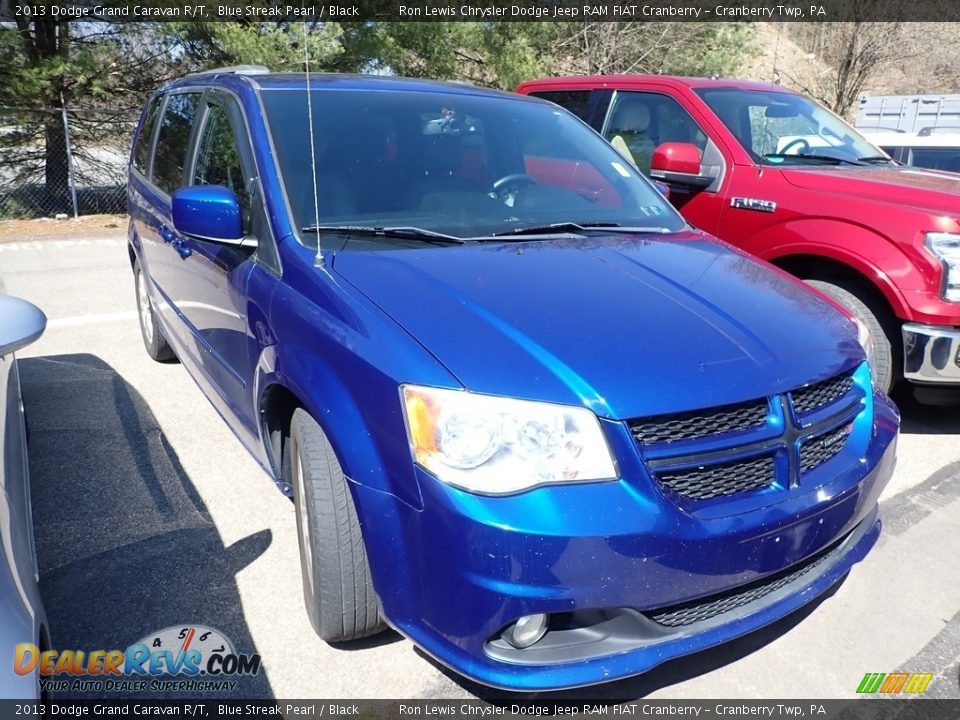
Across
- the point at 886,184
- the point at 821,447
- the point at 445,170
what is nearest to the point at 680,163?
the point at 886,184

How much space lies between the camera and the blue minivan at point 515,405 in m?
1.91

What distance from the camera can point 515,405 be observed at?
1.94 meters

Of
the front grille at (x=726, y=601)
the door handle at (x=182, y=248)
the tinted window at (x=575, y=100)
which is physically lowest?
the front grille at (x=726, y=601)

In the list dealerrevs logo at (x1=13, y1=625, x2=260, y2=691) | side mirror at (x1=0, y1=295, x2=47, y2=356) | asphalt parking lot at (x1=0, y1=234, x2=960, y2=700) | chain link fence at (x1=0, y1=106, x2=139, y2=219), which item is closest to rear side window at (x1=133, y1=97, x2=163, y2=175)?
asphalt parking lot at (x1=0, y1=234, x2=960, y2=700)

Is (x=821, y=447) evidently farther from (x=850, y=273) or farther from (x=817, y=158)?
(x=817, y=158)

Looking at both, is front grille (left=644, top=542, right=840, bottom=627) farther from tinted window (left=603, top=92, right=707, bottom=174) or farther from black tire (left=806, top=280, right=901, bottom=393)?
tinted window (left=603, top=92, right=707, bottom=174)

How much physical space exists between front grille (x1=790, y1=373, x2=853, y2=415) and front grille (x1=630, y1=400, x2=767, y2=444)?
0.55 ft

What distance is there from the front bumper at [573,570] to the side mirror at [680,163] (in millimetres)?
3040

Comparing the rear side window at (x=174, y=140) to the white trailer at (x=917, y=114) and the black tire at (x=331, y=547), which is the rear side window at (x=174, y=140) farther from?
the white trailer at (x=917, y=114)

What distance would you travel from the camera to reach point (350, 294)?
7.50ft

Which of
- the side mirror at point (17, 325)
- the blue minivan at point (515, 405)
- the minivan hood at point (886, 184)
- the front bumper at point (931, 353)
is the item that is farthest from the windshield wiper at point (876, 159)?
the side mirror at point (17, 325)

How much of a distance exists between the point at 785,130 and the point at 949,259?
1660 mm

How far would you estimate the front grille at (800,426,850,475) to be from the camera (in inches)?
87.4

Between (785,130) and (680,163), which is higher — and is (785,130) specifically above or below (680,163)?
above
